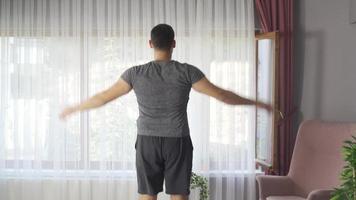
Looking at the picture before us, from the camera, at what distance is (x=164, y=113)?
6.49ft

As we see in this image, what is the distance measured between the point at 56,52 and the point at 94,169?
1.19 m

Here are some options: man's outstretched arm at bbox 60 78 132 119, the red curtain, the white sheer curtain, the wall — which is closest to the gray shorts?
man's outstretched arm at bbox 60 78 132 119

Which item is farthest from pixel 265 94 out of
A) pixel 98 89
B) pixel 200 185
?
pixel 98 89

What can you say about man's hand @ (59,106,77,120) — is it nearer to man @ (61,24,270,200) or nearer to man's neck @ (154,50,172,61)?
man @ (61,24,270,200)

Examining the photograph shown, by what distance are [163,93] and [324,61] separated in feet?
8.73

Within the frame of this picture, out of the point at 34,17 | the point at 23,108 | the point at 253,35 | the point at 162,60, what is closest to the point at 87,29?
the point at 34,17

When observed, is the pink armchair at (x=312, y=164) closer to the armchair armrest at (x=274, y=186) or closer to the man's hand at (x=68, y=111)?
the armchair armrest at (x=274, y=186)

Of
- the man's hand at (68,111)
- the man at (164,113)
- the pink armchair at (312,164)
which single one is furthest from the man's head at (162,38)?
the pink armchair at (312,164)

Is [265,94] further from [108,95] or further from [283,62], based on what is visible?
[108,95]

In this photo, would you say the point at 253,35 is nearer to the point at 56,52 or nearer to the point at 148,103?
the point at 56,52

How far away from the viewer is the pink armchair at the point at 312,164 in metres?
3.54

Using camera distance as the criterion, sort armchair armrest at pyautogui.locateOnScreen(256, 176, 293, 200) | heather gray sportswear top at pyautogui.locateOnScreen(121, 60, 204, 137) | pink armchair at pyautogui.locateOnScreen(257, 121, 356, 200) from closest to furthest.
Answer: heather gray sportswear top at pyautogui.locateOnScreen(121, 60, 204, 137) < pink armchair at pyautogui.locateOnScreen(257, 121, 356, 200) < armchair armrest at pyautogui.locateOnScreen(256, 176, 293, 200)

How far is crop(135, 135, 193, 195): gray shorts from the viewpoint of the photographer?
199 centimetres

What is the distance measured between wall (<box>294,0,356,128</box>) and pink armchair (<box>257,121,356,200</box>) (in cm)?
48
